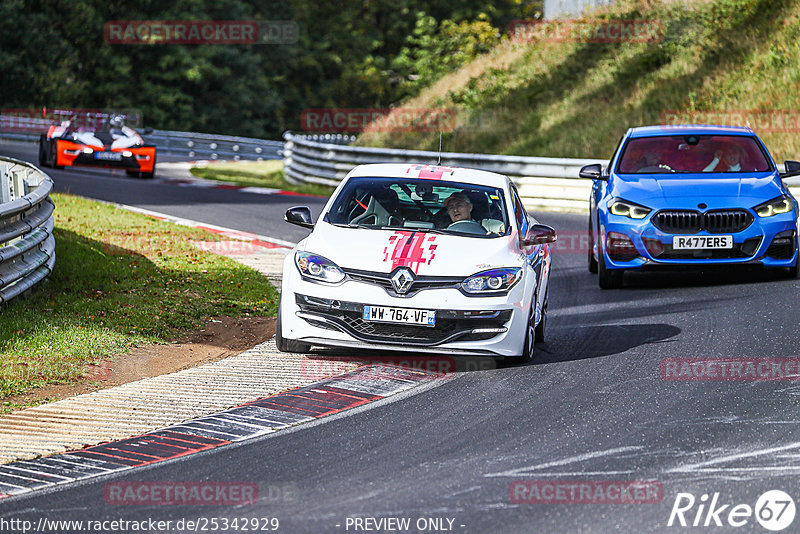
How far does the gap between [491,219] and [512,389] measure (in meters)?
1.89

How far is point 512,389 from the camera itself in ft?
26.7

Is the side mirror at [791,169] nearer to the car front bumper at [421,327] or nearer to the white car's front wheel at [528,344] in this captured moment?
the white car's front wheel at [528,344]

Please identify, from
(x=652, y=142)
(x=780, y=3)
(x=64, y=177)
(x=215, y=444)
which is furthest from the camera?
(x=780, y=3)

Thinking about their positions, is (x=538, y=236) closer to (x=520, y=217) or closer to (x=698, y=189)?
(x=520, y=217)

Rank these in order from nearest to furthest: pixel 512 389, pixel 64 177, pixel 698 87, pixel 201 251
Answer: pixel 512 389 < pixel 201 251 < pixel 64 177 < pixel 698 87

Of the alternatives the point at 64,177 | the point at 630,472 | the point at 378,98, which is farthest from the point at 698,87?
the point at 378,98

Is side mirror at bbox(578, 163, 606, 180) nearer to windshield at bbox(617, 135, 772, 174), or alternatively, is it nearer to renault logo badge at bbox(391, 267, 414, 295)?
windshield at bbox(617, 135, 772, 174)

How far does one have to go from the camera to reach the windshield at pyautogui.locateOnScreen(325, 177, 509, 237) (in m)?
9.49

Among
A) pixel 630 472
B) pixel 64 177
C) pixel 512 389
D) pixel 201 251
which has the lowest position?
pixel 64 177

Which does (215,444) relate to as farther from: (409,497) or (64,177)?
(64,177)

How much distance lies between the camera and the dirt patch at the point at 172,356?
805cm

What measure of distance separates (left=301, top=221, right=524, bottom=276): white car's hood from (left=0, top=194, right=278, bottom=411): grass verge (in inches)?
72.1

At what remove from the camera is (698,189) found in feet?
40.2

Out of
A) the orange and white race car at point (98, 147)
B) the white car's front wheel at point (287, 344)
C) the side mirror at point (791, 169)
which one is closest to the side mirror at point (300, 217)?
the white car's front wheel at point (287, 344)
